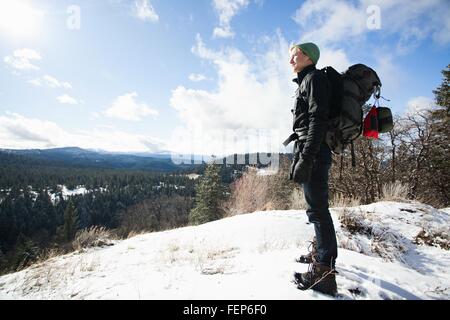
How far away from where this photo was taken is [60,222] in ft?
280

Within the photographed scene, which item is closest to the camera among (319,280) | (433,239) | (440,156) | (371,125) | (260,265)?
(319,280)

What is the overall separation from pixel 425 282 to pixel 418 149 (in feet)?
47.0

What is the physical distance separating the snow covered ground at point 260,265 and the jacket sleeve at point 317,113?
4.36 ft

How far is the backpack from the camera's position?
2.57 meters

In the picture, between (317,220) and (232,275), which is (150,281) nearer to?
(232,275)

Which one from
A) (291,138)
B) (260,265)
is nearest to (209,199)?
(260,265)

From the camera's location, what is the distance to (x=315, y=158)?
261 centimetres

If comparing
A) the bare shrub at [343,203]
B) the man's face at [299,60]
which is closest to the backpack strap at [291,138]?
the man's face at [299,60]

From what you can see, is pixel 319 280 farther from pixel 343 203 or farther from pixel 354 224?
pixel 343 203

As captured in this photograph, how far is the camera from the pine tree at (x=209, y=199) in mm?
30094

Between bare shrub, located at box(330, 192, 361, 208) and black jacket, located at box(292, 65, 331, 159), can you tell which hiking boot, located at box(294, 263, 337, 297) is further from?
bare shrub, located at box(330, 192, 361, 208)

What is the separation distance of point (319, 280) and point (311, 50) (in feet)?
7.53

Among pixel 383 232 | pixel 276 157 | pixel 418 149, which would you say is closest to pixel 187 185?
pixel 276 157

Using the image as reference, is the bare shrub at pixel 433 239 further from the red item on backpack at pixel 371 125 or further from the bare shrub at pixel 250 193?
the bare shrub at pixel 250 193
